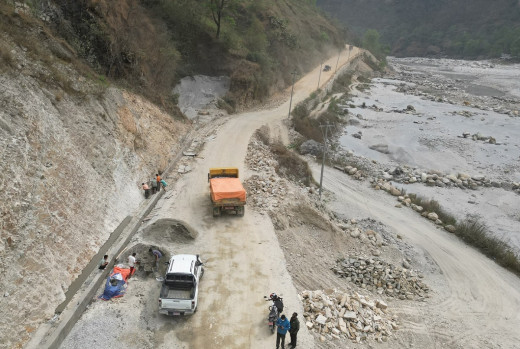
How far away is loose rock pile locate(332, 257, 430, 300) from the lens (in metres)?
19.0

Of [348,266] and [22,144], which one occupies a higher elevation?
[22,144]

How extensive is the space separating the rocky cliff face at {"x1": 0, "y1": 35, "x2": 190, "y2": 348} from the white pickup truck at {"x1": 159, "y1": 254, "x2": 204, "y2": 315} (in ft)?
12.6

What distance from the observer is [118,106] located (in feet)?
78.8

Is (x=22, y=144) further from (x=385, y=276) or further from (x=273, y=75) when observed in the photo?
(x=273, y=75)

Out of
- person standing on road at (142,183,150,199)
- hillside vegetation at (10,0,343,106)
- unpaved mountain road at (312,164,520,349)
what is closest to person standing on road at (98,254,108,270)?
person standing on road at (142,183,150,199)

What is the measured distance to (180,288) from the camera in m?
14.2

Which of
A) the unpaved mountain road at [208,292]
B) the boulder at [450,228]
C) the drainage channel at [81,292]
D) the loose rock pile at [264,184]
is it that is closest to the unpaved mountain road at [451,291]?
the boulder at [450,228]

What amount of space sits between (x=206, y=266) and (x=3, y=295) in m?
7.71

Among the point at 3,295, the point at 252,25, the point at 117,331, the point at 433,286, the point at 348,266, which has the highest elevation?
the point at 252,25

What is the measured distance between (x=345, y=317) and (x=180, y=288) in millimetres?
6830

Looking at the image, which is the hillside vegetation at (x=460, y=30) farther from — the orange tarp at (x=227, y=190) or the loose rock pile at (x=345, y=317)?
the loose rock pile at (x=345, y=317)

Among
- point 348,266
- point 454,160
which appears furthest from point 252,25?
point 348,266

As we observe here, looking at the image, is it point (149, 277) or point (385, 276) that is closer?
point (149, 277)

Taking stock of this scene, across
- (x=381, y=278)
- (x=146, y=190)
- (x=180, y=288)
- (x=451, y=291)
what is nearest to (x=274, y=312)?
(x=180, y=288)
